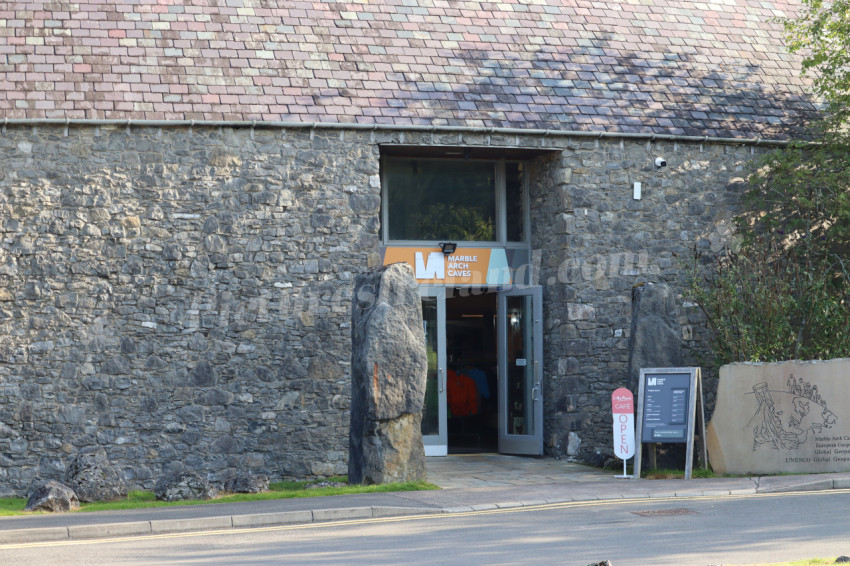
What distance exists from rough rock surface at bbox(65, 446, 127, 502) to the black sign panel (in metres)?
6.48

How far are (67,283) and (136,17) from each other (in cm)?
409

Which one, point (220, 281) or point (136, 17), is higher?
point (136, 17)

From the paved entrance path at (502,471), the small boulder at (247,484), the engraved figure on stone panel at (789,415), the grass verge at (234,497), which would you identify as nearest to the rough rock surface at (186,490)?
the grass verge at (234,497)

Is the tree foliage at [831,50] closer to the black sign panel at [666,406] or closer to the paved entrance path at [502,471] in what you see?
the black sign panel at [666,406]

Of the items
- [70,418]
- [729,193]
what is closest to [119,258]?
[70,418]

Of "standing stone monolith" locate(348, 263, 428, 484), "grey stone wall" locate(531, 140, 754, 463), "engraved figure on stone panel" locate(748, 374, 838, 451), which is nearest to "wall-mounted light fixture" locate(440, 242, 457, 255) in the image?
"grey stone wall" locate(531, 140, 754, 463)

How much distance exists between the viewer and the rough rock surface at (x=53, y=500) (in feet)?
33.8

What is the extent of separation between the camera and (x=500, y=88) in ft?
46.7

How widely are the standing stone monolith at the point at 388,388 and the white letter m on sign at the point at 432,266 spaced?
299cm

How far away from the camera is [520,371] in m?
14.8

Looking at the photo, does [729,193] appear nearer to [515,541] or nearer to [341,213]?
[341,213]

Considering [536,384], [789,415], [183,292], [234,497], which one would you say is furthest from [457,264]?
[234,497]

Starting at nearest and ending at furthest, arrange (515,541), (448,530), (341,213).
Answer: (515,541), (448,530), (341,213)

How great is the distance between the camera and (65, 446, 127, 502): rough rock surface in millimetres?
10992
